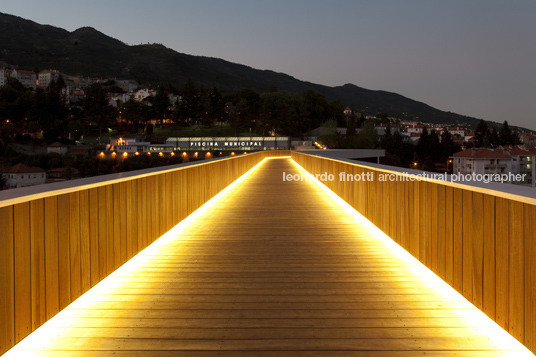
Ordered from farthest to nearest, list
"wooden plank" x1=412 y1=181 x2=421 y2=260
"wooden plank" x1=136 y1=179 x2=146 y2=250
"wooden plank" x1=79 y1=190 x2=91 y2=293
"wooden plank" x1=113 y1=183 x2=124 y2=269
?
"wooden plank" x1=136 y1=179 x2=146 y2=250
"wooden plank" x1=412 y1=181 x2=421 y2=260
"wooden plank" x1=113 y1=183 x2=124 y2=269
"wooden plank" x1=79 y1=190 x2=91 y2=293

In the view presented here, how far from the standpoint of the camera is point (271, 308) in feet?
11.2

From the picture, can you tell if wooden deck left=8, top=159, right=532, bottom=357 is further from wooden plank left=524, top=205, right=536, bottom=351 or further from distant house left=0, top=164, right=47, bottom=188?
distant house left=0, top=164, right=47, bottom=188

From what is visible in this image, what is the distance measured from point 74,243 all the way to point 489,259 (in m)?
3.20

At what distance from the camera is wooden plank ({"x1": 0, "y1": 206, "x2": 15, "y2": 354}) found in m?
2.55

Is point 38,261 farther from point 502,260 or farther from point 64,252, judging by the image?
point 502,260

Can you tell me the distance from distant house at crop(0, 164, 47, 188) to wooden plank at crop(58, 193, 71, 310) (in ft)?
132

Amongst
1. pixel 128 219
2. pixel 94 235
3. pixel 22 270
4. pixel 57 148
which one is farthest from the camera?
pixel 57 148

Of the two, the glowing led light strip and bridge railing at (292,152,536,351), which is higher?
bridge railing at (292,152,536,351)

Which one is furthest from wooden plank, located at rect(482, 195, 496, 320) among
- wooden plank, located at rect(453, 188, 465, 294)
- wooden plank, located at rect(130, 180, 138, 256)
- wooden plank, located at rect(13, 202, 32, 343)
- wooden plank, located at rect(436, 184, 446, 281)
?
wooden plank, located at rect(130, 180, 138, 256)

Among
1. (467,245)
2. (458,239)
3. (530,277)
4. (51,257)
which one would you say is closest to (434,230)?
(458,239)

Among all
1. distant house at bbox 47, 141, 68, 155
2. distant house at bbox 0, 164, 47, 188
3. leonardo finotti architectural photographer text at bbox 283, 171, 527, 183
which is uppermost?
distant house at bbox 47, 141, 68, 155

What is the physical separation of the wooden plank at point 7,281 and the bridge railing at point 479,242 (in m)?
3.19

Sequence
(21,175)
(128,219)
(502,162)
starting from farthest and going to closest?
1. (502,162)
2. (21,175)
3. (128,219)

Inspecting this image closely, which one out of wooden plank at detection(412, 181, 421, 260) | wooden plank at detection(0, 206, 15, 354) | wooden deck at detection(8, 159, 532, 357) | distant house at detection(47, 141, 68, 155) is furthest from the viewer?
distant house at detection(47, 141, 68, 155)
